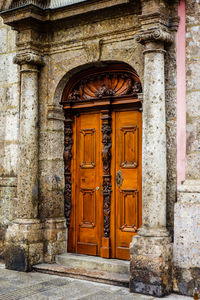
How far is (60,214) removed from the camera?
278 inches

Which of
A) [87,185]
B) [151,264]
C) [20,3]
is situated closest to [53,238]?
[87,185]

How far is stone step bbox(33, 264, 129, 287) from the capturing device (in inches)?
233

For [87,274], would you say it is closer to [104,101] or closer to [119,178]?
[119,178]

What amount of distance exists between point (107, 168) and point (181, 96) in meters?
1.62

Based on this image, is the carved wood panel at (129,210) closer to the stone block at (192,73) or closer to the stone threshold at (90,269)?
the stone threshold at (90,269)

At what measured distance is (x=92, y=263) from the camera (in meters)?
6.52

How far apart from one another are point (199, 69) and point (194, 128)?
0.75 meters

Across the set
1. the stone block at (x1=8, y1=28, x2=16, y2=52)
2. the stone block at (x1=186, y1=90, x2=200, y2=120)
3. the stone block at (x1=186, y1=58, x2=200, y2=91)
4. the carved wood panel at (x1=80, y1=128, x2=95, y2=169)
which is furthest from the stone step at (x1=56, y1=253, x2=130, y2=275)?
the stone block at (x1=8, y1=28, x2=16, y2=52)

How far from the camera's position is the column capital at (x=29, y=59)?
6.90m

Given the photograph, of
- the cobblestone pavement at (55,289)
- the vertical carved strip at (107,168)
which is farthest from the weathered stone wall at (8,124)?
the vertical carved strip at (107,168)

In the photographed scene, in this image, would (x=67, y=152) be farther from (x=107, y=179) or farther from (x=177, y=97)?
(x=177, y=97)

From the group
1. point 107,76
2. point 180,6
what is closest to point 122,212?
point 107,76

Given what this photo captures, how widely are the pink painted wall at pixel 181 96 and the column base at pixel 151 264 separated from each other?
80 cm

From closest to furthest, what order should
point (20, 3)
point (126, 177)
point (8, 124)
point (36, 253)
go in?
1. point (126, 177)
2. point (36, 253)
3. point (20, 3)
4. point (8, 124)
